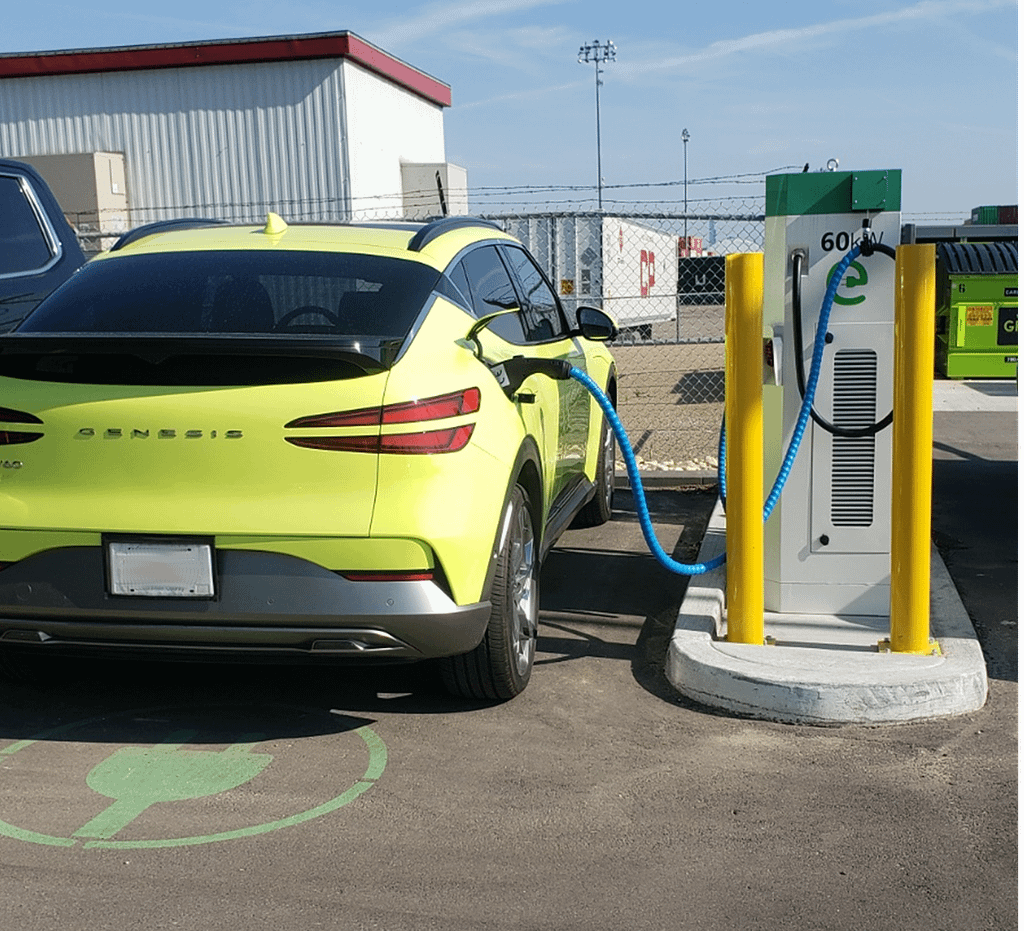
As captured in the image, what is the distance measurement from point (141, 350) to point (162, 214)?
2852cm

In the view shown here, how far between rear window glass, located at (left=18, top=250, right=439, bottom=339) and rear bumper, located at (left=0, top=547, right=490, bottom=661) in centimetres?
83

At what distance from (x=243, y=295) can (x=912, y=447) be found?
2468mm

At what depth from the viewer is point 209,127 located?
2955 cm

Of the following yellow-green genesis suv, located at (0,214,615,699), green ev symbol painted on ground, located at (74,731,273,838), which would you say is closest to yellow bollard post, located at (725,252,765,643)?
yellow-green genesis suv, located at (0,214,615,699)

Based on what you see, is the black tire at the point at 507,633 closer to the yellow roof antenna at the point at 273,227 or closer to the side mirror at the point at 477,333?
the side mirror at the point at 477,333

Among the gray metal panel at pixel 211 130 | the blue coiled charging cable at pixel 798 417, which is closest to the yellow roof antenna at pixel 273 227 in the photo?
the blue coiled charging cable at pixel 798 417

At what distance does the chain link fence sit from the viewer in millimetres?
11023

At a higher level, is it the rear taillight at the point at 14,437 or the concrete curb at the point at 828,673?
the rear taillight at the point at 14,437

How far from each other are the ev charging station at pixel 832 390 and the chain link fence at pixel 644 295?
3459 millimetres

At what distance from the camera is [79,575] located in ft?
12.4

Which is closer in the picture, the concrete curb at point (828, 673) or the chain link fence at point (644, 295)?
the concrete curb at point (828, 673)

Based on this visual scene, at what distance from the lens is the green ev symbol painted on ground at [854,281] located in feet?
15.8

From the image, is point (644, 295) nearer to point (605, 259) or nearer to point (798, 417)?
point (605, 259)

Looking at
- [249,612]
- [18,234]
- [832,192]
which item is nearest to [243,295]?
[249,612]
